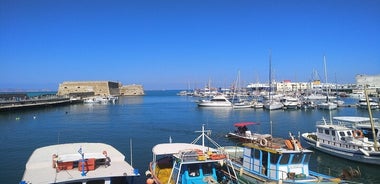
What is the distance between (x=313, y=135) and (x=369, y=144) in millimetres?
8428

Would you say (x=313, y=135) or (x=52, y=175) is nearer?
(x=52, y=175)

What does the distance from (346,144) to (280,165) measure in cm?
1412

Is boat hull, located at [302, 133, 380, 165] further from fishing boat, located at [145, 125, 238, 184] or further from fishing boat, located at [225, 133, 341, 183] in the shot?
fishing boat, located at [145, 125, 238, 184]

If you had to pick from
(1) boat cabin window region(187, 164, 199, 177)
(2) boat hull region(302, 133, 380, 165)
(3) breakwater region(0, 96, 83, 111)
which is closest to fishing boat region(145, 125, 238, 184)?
(1) boat cabin window region(187, 164, 199, 177)

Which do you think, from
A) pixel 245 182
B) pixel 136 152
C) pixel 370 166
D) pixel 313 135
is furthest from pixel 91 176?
pixel 313 135

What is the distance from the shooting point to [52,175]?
16688 millimetres

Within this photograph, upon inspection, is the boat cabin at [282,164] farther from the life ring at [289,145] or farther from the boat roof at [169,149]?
the boat roof at [169,149]

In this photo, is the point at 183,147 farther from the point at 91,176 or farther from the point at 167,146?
the point at 91,176

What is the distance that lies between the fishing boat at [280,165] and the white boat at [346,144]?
11.0 meters

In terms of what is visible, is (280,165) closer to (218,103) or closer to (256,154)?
(256,154)

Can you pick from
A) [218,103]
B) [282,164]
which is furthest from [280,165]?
[218,103]

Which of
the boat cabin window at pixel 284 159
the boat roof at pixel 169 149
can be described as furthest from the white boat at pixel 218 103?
the boat cabin window at pixel 284 159

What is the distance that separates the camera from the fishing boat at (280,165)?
58.4ft

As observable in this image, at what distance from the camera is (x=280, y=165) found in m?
18.1
